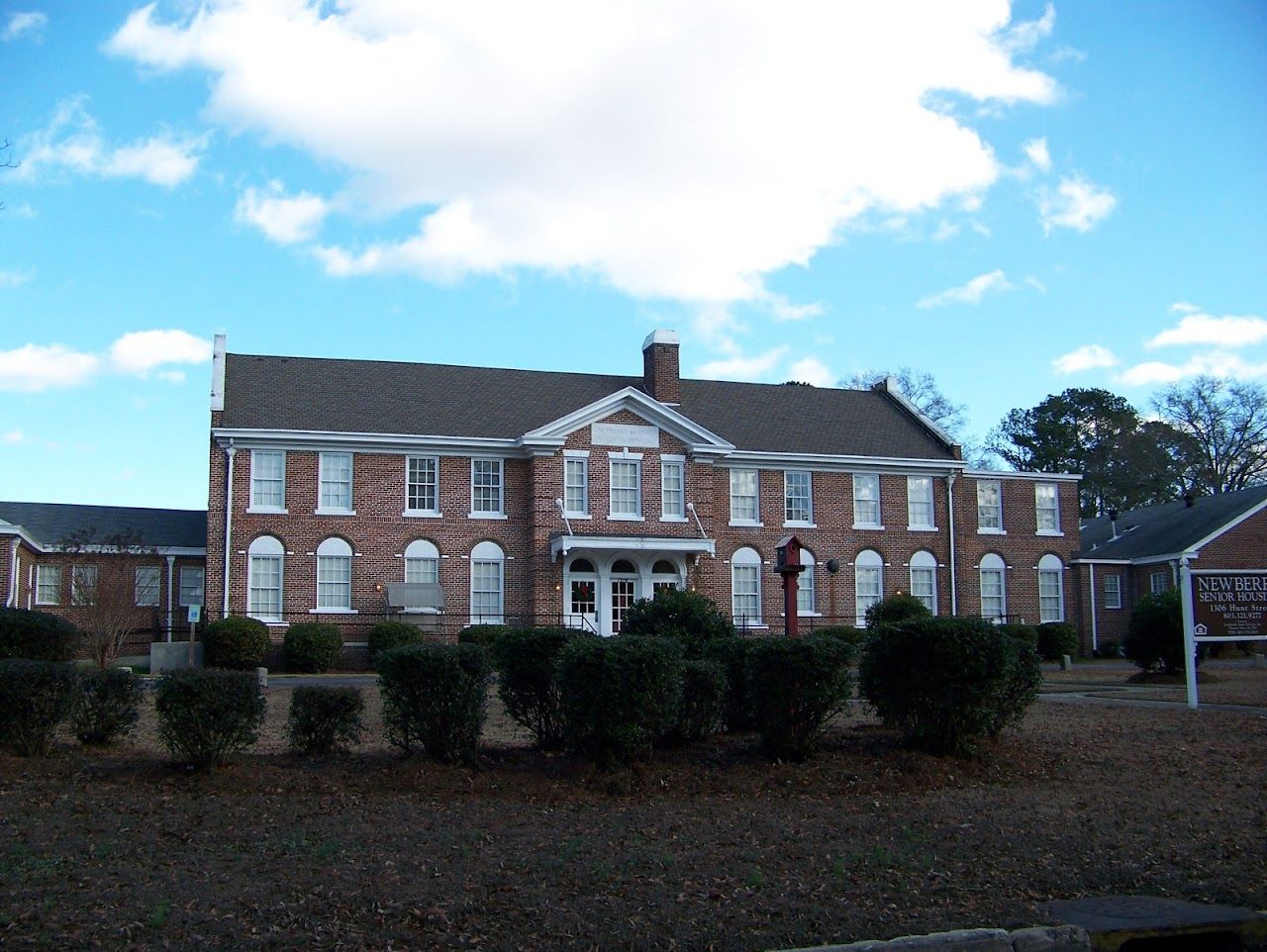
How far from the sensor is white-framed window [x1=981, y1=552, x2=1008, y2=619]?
3962cm

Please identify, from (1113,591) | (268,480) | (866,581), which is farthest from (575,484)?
(1113,591)

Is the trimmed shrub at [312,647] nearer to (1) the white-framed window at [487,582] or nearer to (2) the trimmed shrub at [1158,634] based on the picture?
(1) the white-framed window at [487,582]

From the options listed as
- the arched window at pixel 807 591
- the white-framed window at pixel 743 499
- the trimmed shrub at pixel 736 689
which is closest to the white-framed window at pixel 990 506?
the arched window at pixel 807 591

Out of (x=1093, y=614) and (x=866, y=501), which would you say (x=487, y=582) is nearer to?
(x=866, y=501)

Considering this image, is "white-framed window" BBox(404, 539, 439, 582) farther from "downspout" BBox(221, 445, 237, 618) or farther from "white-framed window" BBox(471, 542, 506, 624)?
"downspout" BBox(221, 445, 237, 618)

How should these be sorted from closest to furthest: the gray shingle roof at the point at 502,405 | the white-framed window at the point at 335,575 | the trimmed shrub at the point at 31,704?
the trimmed shrub at the point at 31,704 < the white-framed window at the point at 335,575 < the gray shingle roof at the point at 502,405

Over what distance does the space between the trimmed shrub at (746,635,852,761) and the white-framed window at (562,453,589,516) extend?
22.2m

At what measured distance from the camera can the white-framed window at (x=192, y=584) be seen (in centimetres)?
3566

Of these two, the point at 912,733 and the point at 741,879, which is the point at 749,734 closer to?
the point at 912,733

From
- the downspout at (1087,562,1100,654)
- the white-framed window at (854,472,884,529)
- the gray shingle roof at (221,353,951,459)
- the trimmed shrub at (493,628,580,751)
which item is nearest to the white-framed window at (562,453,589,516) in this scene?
the gray shingle roof at (221,353,951,459)

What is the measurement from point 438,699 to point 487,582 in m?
22.7

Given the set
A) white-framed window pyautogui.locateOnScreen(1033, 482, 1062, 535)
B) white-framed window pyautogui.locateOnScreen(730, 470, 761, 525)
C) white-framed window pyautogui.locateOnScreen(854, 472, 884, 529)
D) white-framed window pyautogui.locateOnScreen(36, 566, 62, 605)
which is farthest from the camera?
white-framed window pyautogui.locateOnScreen(1033, 482, 1062, 535)

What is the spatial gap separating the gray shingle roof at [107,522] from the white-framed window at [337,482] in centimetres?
570

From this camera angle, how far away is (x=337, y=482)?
3272cm
